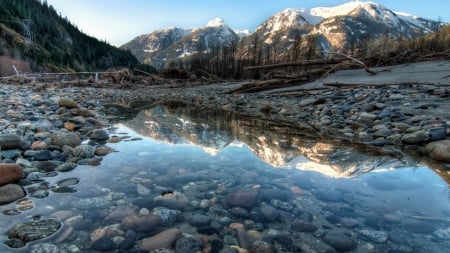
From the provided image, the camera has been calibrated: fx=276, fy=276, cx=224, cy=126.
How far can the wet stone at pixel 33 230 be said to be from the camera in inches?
69.7

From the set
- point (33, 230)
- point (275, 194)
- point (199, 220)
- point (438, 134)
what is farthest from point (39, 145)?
point (438, 134)

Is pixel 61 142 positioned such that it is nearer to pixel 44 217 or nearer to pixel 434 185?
pixel 44 217

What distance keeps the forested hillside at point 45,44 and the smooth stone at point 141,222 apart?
3075 inches

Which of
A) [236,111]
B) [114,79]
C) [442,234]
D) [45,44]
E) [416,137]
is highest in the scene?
[45,44]

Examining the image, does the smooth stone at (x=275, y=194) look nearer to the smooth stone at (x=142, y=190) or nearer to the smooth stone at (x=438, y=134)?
the smooth stone at (x=142, y=190)

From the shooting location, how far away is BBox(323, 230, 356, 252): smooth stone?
1.84 metres

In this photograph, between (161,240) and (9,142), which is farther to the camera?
(9,142)

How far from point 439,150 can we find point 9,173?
16.5 feet

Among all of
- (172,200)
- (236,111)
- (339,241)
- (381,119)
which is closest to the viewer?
(339,241)

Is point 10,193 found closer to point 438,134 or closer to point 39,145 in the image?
point 39,145

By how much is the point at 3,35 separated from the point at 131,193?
4049 inches

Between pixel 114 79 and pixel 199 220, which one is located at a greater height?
pixel 114 79

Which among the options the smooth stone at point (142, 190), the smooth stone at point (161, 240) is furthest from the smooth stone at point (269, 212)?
the smooth stone at point (142, 190)

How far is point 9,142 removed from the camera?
11.0 feet
